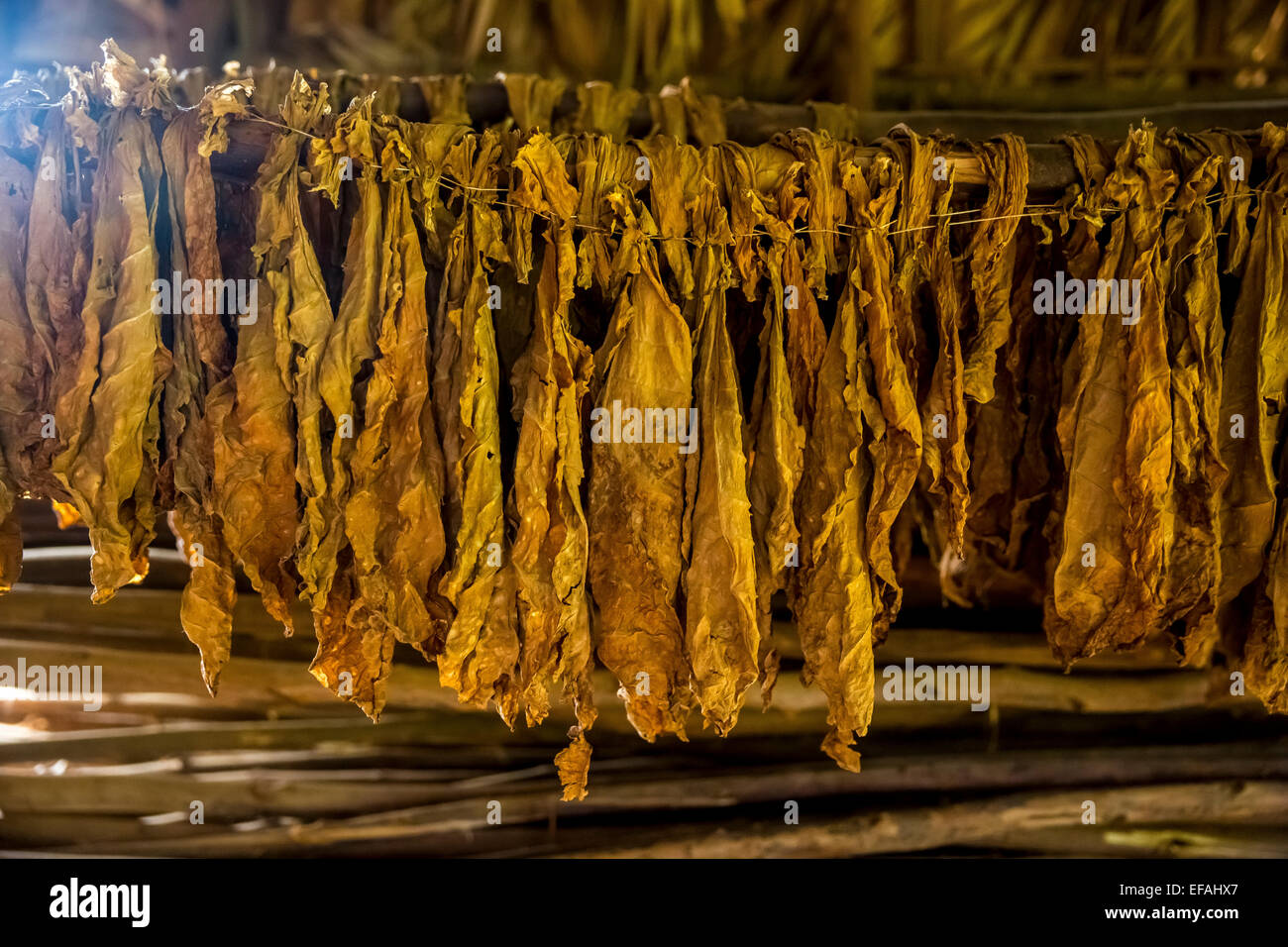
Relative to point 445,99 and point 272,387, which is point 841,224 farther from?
point 272,387

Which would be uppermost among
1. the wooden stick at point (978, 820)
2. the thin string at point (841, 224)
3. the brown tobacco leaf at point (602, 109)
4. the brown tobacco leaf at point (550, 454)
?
the brown tobacco leaf at point (602, 109)

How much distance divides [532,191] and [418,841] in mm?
1405

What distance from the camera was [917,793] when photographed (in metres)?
1.78

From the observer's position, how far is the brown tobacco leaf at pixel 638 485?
1.17 m

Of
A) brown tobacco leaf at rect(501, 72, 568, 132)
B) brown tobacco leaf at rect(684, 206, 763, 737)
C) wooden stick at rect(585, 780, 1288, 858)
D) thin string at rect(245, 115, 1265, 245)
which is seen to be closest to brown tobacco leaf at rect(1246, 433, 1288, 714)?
thin string at rect(245, 115, 1265, 245)

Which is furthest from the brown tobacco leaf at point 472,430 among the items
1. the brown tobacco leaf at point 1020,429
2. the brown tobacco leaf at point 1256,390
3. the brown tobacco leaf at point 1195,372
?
the brown tobacco leaf at point 1256,390

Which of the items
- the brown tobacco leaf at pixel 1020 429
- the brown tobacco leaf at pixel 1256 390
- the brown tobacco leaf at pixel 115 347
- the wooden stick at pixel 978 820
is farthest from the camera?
the wooden stick at pixel 978 820

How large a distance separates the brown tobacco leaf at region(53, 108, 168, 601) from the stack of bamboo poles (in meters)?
0.70

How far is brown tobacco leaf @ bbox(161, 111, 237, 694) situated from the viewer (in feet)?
3.73

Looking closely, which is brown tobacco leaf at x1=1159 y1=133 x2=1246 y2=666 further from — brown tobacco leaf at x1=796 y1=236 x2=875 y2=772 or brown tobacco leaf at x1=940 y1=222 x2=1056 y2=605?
brown tobacco leaf at x1=796 y1=236 x2=875 y2=772

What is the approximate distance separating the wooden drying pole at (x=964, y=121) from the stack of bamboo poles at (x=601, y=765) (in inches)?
34.2

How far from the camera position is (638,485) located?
119 cm

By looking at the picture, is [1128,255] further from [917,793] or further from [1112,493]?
[917,793]

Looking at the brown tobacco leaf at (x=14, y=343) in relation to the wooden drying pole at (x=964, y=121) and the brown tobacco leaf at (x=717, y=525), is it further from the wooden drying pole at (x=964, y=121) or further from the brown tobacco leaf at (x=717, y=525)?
the brown tobacco leaf at (x=717, y=525)
